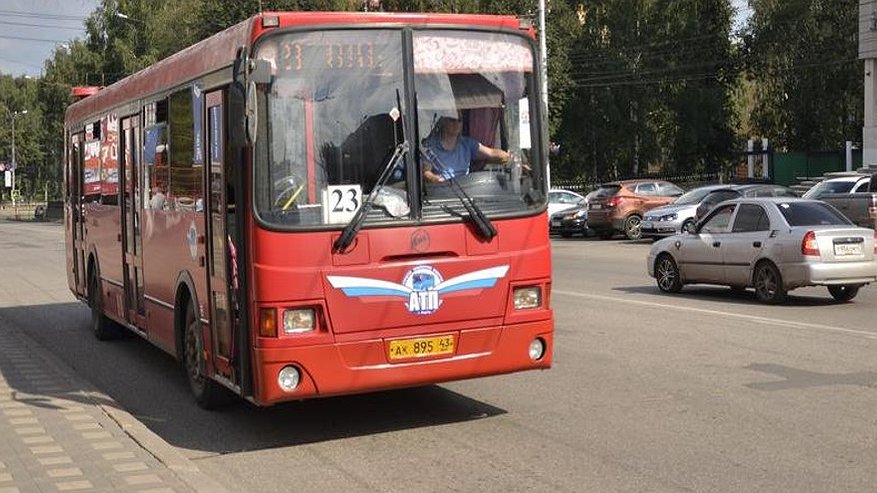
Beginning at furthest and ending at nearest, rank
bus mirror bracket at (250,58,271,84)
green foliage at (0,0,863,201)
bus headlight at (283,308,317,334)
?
1. green foliage at (0,0,863,201)
2. bus headlight at (283,308,317,334)
3. bus mirror bracket at (250,58,271,84)

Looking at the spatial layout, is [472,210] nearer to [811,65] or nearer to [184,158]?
[184,158]

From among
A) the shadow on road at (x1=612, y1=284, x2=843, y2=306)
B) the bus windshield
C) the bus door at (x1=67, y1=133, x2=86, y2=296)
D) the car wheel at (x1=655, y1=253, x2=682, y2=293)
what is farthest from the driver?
the car wheel at (x1=655, y1=253, x2=682, y2=293)

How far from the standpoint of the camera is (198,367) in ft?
28.6

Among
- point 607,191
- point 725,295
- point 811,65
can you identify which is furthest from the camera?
point 811,65

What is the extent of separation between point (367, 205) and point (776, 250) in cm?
934

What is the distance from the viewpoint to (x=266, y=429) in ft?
26.5

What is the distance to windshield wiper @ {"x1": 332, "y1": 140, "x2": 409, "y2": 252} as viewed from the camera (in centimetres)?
708

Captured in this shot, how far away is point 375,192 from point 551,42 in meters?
49.2

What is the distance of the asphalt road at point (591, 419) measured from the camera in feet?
21.2

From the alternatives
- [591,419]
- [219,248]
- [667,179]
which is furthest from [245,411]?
[667,179]

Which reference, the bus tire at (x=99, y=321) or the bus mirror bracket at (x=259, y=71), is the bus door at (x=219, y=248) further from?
the bus tire at (x=99, y=321)

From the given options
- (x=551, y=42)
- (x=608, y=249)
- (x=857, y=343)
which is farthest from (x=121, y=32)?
(x=857, y=343)

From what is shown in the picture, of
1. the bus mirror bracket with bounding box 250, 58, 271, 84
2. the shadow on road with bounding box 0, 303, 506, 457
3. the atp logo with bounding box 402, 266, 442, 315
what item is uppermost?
the bus mirror bracket with bounding box 250, 58, 271, 84

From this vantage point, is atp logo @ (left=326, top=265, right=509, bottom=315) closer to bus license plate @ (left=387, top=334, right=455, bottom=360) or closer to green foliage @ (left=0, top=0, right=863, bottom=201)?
bus license plate @ (left=387, top=334, right=455, bottom=360)
